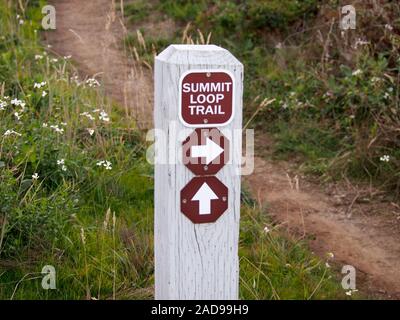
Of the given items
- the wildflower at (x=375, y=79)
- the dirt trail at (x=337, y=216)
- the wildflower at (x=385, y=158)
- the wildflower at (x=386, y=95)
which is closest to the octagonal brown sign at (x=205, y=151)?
the dirt trail at (x=337, y=216)

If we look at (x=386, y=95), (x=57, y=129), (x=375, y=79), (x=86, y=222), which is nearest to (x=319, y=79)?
(x=375, y=79)

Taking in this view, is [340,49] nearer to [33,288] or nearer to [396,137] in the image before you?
[396,137]

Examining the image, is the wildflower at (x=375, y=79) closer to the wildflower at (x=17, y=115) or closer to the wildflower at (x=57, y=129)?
the wildflower at (x=57, y=129)

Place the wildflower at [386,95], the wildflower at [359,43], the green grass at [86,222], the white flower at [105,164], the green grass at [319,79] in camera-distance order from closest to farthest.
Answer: the green grass at [86,222] < the white flower at [105,164] < the green grass at [319,79] < the wildflower at [386,95] < the wildflower at [359,43]

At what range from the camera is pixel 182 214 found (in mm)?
2988

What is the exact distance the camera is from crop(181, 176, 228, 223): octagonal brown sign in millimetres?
2977

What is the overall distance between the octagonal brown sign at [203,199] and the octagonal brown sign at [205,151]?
0.04m

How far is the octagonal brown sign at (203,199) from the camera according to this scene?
298cm

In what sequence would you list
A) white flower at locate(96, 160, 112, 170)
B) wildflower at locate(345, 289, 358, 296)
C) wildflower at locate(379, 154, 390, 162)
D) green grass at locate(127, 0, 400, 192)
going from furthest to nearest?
green grass at locate(127, 0, 400, 192) < wildflower at locate(379, 154, 390, 162) < white flower at locate(96, 160, 112, 170) < wildflower at locate(345, 289, 358, 296)

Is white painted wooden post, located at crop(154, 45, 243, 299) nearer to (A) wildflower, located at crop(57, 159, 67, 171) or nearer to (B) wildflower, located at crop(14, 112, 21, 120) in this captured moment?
(A) wildflower, located at crop(57, 159, 67, 171)

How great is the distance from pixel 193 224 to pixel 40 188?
6.44ft

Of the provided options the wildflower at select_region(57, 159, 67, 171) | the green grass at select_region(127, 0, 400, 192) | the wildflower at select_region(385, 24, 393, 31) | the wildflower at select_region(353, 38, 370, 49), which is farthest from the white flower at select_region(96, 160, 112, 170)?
the wildflower at select_region(385, 24, 393, 31)

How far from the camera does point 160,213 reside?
309 centimetres
